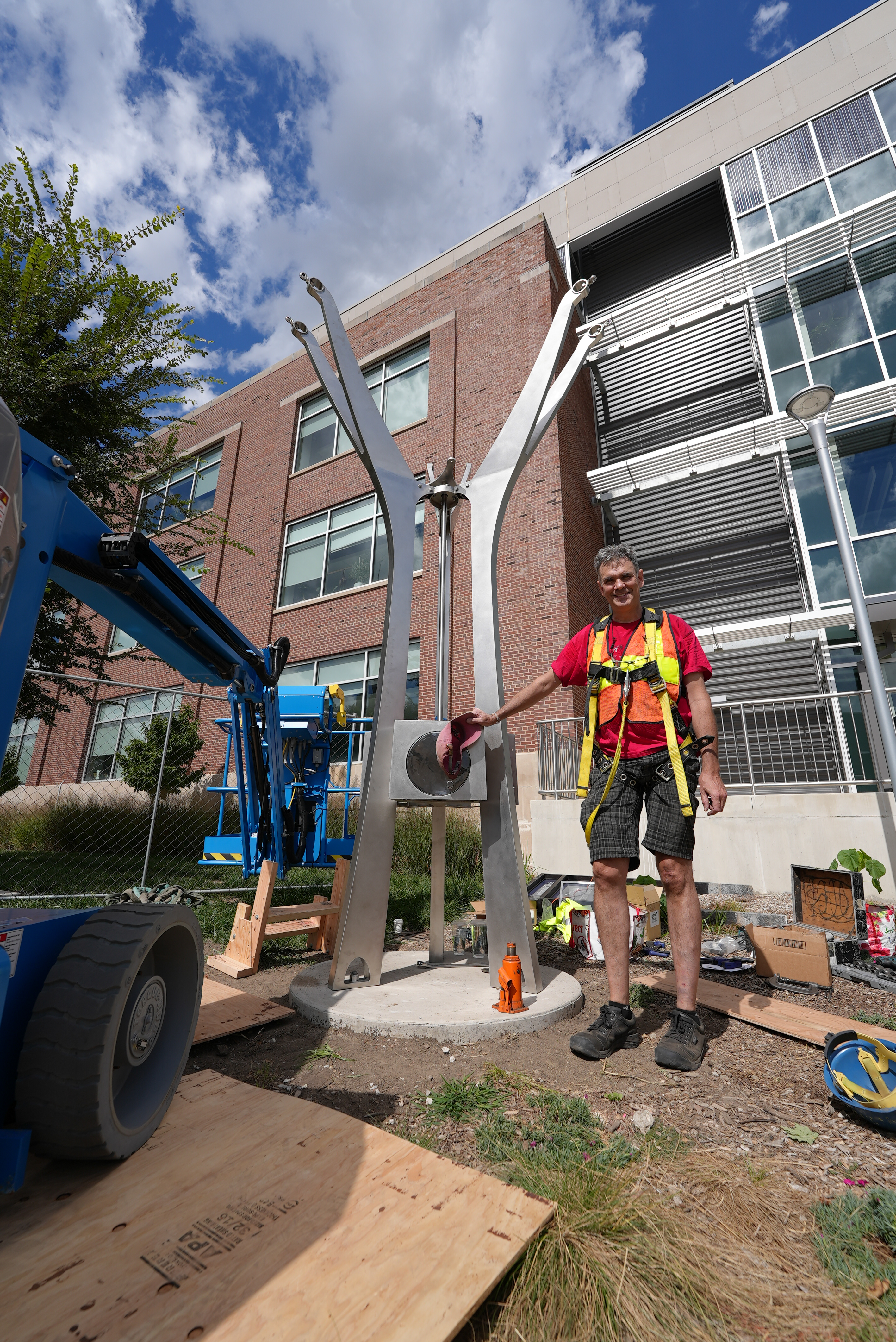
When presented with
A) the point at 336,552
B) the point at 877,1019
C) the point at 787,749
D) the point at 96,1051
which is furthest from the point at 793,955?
the point at 336,552

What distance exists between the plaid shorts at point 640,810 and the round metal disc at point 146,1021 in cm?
198

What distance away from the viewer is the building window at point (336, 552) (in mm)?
14688

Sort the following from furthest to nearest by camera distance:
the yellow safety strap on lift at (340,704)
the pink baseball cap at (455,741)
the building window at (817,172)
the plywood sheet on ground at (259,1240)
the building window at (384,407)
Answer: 1. the building window at (384,407)
2. the building window at (817,172)
3. the yellow safety strap on lift at (340,704)
4. the pink baseball cap at (455,741)
5. the plywood sheet on ground at (259,1240)

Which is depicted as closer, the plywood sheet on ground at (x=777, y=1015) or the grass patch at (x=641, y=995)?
the plywood sheet on ground at (x=777, y=1015)

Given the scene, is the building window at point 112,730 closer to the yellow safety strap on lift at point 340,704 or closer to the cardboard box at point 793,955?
the yellow safety strap on lift at point 340,704

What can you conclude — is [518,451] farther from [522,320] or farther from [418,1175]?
[522,320]

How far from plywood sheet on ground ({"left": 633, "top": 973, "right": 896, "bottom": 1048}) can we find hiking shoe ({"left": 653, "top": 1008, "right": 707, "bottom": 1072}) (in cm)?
30

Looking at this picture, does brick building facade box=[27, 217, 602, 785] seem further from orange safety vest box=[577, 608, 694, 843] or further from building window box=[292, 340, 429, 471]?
orange safety vest box=[577, 608, 694, 843]

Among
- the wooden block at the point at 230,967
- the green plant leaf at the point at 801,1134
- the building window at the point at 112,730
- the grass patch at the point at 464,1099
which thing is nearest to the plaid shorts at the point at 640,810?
the green plant leaf at the point at 801,1134

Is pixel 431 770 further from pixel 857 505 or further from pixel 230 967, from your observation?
pixel 857 505

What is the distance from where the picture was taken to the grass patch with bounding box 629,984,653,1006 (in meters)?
3.68

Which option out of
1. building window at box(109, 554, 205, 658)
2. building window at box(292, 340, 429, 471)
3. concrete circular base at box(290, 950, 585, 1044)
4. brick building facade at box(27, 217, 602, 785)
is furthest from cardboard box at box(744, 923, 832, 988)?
building window at box(109, 554, 205, 658)

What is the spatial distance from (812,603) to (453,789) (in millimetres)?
10954

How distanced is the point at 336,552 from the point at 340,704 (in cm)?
851
